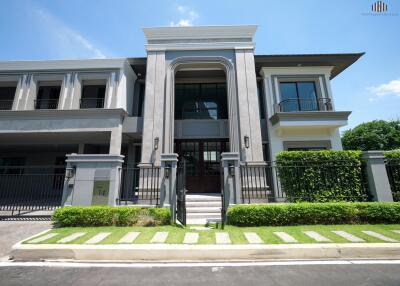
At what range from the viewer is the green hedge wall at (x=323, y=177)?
8.13 m

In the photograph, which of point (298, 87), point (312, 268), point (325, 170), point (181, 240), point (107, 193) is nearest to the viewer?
point (312, 268)

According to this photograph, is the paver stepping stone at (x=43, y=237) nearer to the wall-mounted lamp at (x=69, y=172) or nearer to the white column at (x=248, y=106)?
the wall-mounted lamp at (x=69, y=172)

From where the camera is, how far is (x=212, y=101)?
13.5 metres

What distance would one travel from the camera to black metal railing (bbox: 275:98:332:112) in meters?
12.4

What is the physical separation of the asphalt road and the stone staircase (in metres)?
3.48

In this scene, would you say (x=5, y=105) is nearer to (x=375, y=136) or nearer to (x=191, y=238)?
(x=191, y=238)

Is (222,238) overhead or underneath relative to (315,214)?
underneath

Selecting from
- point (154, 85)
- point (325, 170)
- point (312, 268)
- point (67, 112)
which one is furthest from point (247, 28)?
point (312, 268)

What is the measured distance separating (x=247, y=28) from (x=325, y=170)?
9.15m

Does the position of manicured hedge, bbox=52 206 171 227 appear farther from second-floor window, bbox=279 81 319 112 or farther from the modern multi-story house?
second-floor window, bbox=279 81 319 112

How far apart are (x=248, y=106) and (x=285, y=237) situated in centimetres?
732

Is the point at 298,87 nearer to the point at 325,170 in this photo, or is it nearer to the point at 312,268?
the point at 325,170

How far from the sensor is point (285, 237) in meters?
5.31

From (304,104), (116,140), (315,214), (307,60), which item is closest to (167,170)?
(116,140)
